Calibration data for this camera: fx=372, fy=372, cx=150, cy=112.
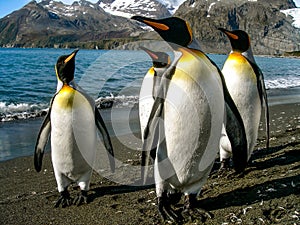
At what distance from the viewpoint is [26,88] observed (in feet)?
62.0

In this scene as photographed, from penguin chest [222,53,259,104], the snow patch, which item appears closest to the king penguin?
penguin chest [222,53,259,104]

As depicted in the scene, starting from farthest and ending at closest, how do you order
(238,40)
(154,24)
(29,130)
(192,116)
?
(29,130)
(238,40)
(192,116)
(154,24)

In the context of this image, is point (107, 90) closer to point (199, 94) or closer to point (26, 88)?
point (26, 88)

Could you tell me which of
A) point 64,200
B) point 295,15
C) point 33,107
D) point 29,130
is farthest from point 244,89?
point 295,15

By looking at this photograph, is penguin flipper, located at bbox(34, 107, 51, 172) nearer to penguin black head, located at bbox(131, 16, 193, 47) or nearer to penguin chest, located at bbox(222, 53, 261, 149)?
penguin black head, located at bbox(131, 16, 193, 47)

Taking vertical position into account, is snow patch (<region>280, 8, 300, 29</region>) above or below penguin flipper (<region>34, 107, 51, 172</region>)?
below

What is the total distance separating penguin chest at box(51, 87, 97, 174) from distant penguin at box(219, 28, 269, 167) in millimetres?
1741

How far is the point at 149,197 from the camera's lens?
13.2 feet

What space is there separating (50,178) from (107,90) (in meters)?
12.9

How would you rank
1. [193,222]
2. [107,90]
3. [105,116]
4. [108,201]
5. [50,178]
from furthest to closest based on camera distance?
[107,90]
[105,116]
[50,178]
[108,201]
[193,222]

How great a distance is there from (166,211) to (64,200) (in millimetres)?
1319

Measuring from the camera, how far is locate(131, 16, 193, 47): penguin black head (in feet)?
10.4

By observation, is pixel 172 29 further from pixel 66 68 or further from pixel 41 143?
pixel 41 143

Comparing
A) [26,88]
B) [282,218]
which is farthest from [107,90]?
[282,218]
